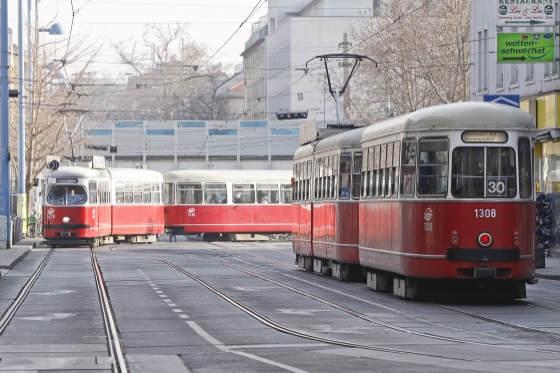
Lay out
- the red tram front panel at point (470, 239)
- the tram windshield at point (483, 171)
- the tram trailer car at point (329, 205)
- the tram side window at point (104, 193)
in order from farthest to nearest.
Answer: the tram side window at point (104, 193) → the tram trailer car at point (329, 205) → the tram windshield at point (483, 171) → the red tram front panel at point (470, 239)

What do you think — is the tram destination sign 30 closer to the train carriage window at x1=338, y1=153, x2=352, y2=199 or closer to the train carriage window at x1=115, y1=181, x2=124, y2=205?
the train carriage window at x1=338, y1=153, x2=352, y2=199

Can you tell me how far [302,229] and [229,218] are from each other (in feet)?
87.8

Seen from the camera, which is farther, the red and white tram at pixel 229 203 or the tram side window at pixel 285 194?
the tram side window at pixel 285 194

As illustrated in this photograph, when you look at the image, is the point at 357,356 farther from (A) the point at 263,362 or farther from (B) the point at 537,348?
(B) the point at 537,348

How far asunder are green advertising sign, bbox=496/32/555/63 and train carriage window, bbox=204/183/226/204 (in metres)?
29.0

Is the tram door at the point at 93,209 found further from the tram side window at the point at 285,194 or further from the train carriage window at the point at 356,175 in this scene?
the train carriage window at the point at 356,175

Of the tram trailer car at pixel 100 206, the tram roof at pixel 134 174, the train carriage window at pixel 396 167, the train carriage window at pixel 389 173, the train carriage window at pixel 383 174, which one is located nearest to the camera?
the train carriage window at pixel 396 167

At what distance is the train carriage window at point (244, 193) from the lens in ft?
200

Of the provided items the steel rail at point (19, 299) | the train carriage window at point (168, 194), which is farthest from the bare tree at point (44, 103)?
the steel rail at point (19, 299)

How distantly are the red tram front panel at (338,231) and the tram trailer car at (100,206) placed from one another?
2204 centimetres

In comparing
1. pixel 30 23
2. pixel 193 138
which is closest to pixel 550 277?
pixel 30 23

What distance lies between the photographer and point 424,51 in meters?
61.4

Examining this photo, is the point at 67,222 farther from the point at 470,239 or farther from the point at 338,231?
the point at 470,239

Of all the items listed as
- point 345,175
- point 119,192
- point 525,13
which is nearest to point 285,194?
point 119,192
